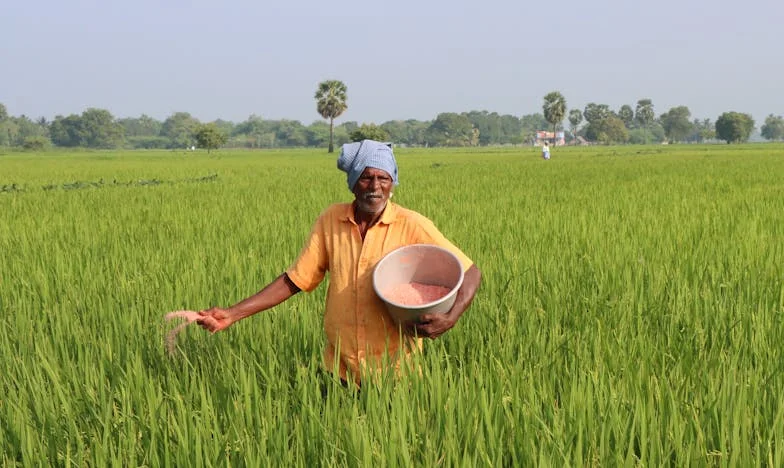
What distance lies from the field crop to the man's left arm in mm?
109

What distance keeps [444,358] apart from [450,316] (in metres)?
0.62

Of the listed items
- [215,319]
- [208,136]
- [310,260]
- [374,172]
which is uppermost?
[208,136]

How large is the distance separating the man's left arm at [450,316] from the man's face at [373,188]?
0.27 m

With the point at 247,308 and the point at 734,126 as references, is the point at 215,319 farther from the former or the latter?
the point at 734,126

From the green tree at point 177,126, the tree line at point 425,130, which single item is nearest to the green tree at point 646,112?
the tree line at point 425,130

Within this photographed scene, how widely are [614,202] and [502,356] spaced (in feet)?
18.4

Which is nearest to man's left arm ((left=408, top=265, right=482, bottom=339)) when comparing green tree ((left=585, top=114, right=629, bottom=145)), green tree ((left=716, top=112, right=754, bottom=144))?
green tree ((left=716, top=112, right=754, bottom=144))

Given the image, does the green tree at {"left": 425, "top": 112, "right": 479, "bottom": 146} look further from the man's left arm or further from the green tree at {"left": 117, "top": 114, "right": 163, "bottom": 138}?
the man's left arm

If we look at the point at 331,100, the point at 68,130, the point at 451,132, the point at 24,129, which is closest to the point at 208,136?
the point at 331,100

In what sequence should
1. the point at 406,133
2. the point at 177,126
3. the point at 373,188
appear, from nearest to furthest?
the point at 373,188 < the point at 406,133 < the point at 177,126

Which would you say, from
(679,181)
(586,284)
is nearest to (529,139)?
(679,181)

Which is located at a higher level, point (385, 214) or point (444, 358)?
point (385, 214)

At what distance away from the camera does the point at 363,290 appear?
171cm

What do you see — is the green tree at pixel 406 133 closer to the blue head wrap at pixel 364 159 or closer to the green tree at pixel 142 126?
the green tree at pixel 142 126
